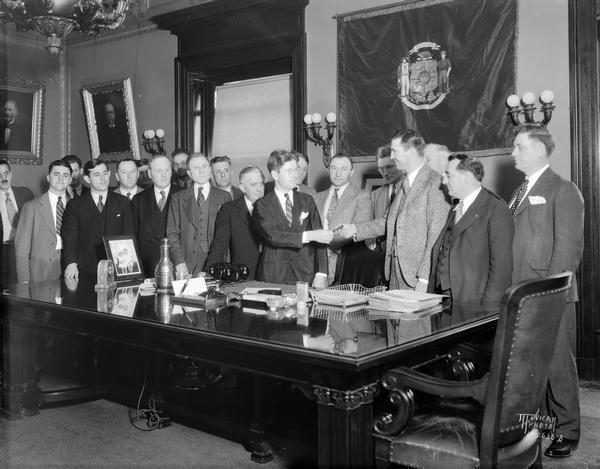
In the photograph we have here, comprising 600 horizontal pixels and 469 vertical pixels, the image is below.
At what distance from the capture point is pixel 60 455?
3.66 meters

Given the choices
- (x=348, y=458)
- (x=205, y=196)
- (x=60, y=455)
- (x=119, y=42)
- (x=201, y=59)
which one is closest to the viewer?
(x=348, y=458)

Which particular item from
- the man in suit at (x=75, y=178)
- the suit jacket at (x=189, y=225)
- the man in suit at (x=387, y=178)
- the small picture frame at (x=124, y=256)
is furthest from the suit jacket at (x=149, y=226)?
the man in suit at (x=387, y=178)

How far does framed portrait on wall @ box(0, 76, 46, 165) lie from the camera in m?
9.66

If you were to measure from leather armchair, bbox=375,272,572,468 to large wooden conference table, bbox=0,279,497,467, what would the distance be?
11cm

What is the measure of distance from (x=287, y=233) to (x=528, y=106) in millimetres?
2737

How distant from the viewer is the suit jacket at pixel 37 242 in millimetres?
5633

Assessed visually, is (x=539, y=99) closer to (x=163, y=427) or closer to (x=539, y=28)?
(x=539, y=28)

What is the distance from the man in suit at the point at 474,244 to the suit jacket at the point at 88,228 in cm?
293

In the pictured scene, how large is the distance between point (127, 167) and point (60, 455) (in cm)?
332

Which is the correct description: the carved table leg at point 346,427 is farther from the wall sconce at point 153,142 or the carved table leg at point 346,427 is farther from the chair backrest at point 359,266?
the wall sconce at point 153,142

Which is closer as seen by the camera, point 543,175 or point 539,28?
point 543,175

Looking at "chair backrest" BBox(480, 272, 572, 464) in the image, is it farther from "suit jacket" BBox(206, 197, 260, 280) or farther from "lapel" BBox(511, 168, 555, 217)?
"suit jacket" BBox(206, 197, 260, 280)

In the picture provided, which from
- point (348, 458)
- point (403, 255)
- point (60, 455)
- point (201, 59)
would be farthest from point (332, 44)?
point (348, 458)

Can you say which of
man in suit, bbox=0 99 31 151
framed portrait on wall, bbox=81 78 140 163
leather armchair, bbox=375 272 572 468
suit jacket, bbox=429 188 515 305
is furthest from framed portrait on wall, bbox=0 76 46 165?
leather armchair, bbox=375 272 572 468
